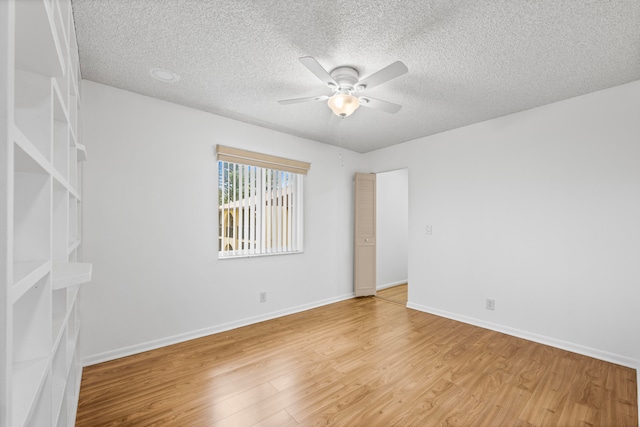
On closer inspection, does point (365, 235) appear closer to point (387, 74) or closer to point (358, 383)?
point (358, 383)

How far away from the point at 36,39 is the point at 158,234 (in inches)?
92.5

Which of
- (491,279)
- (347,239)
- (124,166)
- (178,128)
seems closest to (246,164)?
(178,128)

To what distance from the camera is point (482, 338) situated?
2998mm

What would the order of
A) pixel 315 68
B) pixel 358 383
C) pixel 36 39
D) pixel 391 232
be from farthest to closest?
1. pixel 391 232
2. pixel 358 383
3. pixel 315 68
4. pixel 36 39

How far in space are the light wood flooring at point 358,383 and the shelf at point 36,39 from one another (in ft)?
6.42

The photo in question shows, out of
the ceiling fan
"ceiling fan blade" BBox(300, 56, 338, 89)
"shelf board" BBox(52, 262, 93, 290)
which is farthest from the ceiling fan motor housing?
"shelf board" BBox(52, 262, 93, 290)

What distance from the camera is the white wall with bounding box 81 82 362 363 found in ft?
8.16

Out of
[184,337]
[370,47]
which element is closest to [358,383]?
[184,337]

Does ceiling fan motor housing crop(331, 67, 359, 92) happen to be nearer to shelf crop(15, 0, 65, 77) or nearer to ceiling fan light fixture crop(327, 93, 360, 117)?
ceiling fan light fixture crop(327, 93, 360, 117)

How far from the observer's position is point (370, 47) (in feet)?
6.42

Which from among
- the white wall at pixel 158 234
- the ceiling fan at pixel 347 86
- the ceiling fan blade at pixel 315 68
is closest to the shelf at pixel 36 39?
the ceiling fan blade at pixel 315 68

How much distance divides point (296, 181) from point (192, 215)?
153 centimetres

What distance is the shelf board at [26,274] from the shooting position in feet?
2.06

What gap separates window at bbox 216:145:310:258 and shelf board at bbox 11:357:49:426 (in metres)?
2.40
